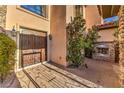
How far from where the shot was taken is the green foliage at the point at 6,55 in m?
2.14

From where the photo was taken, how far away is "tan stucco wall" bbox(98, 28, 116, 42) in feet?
8.31

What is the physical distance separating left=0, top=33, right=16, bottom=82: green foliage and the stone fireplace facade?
68.2 inches

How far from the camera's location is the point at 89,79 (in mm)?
2619

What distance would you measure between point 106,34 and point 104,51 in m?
0.38

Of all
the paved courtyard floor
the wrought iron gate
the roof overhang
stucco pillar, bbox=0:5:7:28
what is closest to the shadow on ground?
the wrought iron gate

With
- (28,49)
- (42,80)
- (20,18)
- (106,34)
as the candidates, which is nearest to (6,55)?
(28,49)

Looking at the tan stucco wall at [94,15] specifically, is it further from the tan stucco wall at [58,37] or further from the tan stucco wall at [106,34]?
the tan stucco wall at [58,37]

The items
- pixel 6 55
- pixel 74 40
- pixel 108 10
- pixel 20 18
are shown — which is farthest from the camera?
pixel 74 40

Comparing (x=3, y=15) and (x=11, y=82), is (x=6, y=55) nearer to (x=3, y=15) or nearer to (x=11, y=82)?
(x=11, y=82)

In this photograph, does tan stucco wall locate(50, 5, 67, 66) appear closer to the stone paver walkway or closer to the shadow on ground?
the stone paver walkway

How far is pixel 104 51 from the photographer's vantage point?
2.59 m

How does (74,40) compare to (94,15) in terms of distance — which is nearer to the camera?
(94,15)
